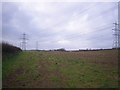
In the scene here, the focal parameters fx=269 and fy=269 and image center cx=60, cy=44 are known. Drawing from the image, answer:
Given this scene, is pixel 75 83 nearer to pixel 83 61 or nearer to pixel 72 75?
pixel 72 75

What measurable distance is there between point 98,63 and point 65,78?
6.85m

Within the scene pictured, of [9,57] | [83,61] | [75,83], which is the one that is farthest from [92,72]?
[9,57]

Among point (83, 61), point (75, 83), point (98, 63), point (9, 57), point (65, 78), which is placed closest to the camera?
point (75, 83)

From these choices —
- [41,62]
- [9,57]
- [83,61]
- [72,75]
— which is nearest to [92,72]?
[72,75]

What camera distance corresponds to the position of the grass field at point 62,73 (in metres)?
20.9

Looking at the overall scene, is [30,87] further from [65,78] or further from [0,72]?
[0,72]

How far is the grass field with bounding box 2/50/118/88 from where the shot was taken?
68.4 ft

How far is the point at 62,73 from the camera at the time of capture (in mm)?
24484

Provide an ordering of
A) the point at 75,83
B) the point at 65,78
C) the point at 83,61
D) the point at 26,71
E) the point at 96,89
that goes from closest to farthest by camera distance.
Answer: the point at 96,89
the point at 75,83
the point at 65,78
the point at 26,71
the point at 83,61

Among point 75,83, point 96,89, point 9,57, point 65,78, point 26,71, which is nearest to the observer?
point 96,89

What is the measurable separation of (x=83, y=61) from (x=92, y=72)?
19.1ft

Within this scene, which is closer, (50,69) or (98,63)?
(50,69)

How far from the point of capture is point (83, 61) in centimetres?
3019

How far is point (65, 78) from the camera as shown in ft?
74.0
